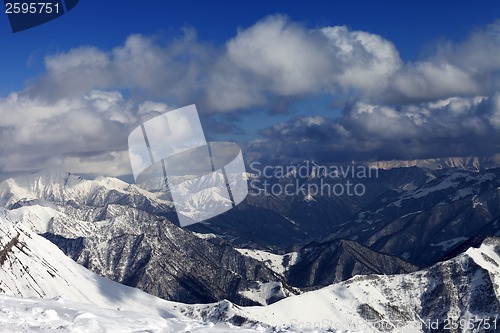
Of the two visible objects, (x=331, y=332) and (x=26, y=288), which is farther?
(x=26, y=288)

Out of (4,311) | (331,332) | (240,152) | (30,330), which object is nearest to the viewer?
(30,330)

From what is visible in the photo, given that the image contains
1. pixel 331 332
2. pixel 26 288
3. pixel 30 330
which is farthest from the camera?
pixel 26 288

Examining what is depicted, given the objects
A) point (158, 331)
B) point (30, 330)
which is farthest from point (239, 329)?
point (30, 330)

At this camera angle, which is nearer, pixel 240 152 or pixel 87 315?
pixel 87 315

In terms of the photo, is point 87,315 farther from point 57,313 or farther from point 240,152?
point 240,152

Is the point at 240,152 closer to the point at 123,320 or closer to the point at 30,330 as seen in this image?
the point at 123,320

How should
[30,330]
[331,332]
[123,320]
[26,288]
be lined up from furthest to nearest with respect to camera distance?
1. [26,288]
2. [331,332]
3. [123,320]
4. [30,330]

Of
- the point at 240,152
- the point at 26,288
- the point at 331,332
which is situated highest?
the point at 240,152

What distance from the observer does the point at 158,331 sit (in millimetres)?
42469

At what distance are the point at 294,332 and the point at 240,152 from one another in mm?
27904

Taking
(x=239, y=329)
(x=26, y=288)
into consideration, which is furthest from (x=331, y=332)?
(x=26, y=288)

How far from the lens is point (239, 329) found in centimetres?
4738

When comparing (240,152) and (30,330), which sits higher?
(240,152)

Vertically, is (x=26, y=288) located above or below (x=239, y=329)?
below
